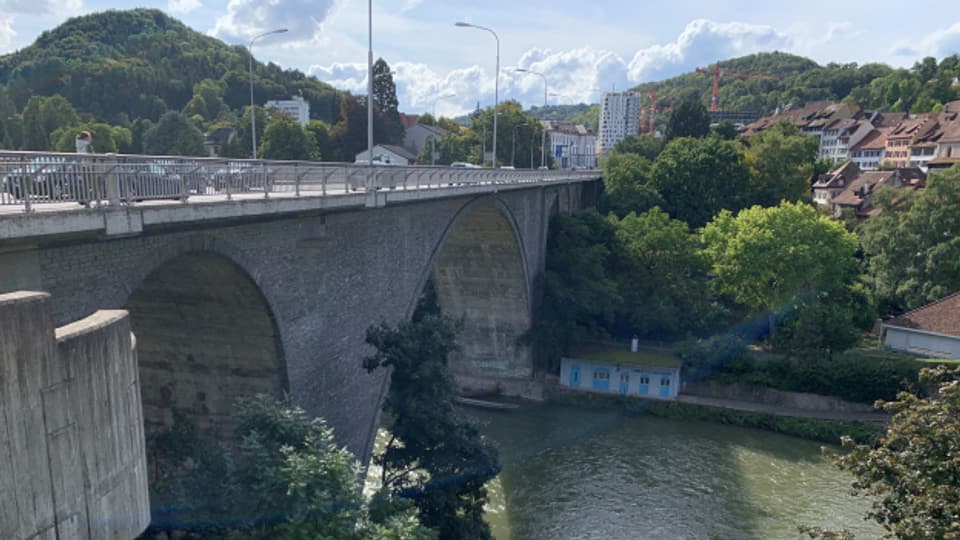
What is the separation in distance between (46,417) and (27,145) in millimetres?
54152

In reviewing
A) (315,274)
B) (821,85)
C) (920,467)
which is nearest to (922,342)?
(920,467)

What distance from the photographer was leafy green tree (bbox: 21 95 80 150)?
159ft

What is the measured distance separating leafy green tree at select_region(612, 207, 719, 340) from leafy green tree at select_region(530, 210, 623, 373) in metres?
0.70

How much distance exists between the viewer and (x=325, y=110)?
9750 cm

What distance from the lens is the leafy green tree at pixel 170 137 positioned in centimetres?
4959

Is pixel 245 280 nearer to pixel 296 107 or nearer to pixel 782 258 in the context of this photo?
pixel 782 258

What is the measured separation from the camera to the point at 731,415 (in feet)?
90.3

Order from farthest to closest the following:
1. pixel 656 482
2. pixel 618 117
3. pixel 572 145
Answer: pixel 618 117, pixel 572 145, pixel 656 482

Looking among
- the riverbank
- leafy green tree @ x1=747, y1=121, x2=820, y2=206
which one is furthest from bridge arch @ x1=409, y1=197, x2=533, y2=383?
leafy green tree @ x1=747, y1=121, x2=820, y2=206

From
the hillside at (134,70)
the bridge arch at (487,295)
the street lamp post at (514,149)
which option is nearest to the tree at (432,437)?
the bridge arch at (487,295)

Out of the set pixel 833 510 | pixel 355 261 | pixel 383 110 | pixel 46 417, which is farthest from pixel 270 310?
pixel 383 110

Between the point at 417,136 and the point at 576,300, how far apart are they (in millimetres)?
50458

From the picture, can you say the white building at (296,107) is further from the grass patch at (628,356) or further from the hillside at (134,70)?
the grass patch at (628,356)

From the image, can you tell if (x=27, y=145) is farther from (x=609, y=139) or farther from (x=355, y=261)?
(x=609, y=139)
